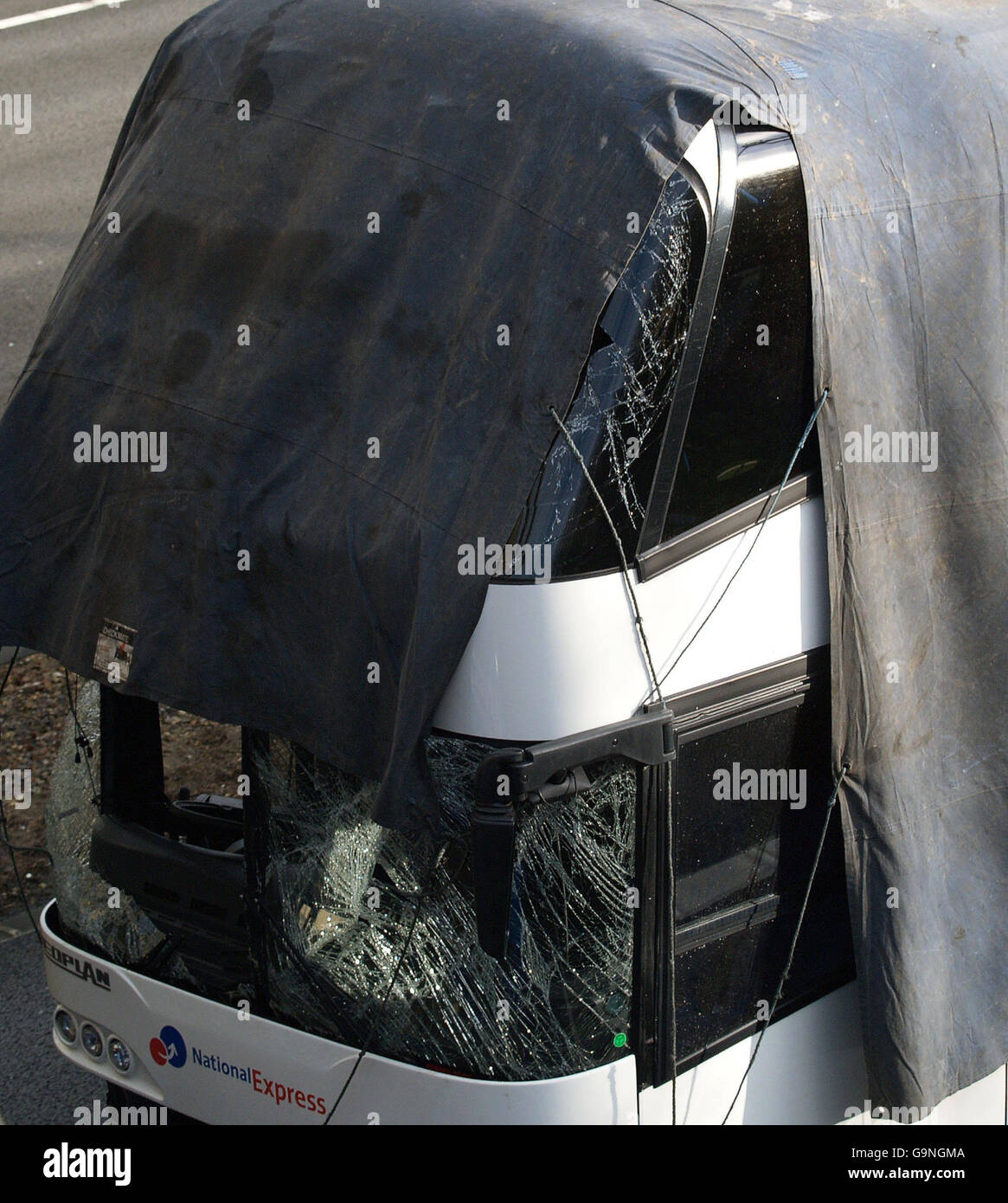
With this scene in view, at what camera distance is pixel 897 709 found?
3.38 meters

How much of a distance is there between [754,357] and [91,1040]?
2.44 m

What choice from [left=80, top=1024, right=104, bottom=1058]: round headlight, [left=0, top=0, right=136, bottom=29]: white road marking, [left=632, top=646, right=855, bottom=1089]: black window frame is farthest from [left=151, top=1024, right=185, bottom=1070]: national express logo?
[left=0, top=0, right=136, bottom=29]: white road marking

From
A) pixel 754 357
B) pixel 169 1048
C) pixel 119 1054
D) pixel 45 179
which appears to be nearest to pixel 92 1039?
pixel 119 1054

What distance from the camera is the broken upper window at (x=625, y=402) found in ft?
9.64

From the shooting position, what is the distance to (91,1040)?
13.2 feet

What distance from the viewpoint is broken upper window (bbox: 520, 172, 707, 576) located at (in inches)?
116

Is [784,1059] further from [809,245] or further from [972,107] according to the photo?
[972,107]

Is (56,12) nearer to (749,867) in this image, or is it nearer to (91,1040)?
(91,1040)

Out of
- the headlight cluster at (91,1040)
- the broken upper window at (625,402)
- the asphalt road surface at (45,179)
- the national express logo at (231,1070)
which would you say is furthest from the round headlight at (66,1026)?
the broken upper window at (625,402)

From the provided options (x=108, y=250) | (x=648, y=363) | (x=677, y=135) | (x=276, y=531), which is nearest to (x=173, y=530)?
(x=276, y=531)

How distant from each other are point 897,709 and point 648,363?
98cm

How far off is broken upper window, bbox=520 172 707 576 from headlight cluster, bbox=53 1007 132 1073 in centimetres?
191

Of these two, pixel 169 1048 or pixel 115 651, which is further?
pixel 169 1048

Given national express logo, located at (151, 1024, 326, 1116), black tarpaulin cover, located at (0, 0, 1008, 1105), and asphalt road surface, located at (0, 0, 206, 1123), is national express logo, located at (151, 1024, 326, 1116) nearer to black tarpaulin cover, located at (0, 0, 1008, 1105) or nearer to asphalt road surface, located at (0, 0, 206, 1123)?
black tarpaulin cover, located at (0, 0, 1008, 1105)
